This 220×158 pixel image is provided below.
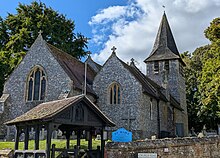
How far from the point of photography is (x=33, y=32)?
35.4 meters

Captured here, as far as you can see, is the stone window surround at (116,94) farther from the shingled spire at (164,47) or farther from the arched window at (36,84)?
the shingled spire at (164,47)

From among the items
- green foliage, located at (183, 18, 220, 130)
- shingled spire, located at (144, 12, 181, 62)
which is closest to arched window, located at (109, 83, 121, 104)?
green foliage, located at (183, 18, 220, 130)

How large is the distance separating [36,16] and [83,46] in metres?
7.15

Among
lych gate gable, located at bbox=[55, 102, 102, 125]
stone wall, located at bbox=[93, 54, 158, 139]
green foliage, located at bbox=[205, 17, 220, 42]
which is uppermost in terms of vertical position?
green foliage, located at bbox=[205, 17, 220, 42]

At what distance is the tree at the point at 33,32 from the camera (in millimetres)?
34625

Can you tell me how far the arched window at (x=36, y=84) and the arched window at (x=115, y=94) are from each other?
574 centimetres

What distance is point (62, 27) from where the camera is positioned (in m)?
37.7

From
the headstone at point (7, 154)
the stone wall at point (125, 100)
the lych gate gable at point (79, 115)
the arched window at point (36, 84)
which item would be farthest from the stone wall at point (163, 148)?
the arched window at point (36, 84)

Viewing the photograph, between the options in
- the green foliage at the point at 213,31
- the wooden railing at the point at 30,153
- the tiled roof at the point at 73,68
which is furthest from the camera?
the green foliage at the point at 213,31

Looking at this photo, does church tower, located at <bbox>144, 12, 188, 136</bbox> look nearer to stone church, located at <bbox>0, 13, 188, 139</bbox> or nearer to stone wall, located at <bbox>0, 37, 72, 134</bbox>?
stone church, located at <bbox>0, 13, 188, 139</bbox>

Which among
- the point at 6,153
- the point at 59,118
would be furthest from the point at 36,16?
the point at 59,118

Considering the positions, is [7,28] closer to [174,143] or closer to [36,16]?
[36,16]

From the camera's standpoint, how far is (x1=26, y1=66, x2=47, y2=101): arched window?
25186 mm

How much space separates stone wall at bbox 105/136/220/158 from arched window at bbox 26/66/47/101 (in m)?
13.6
